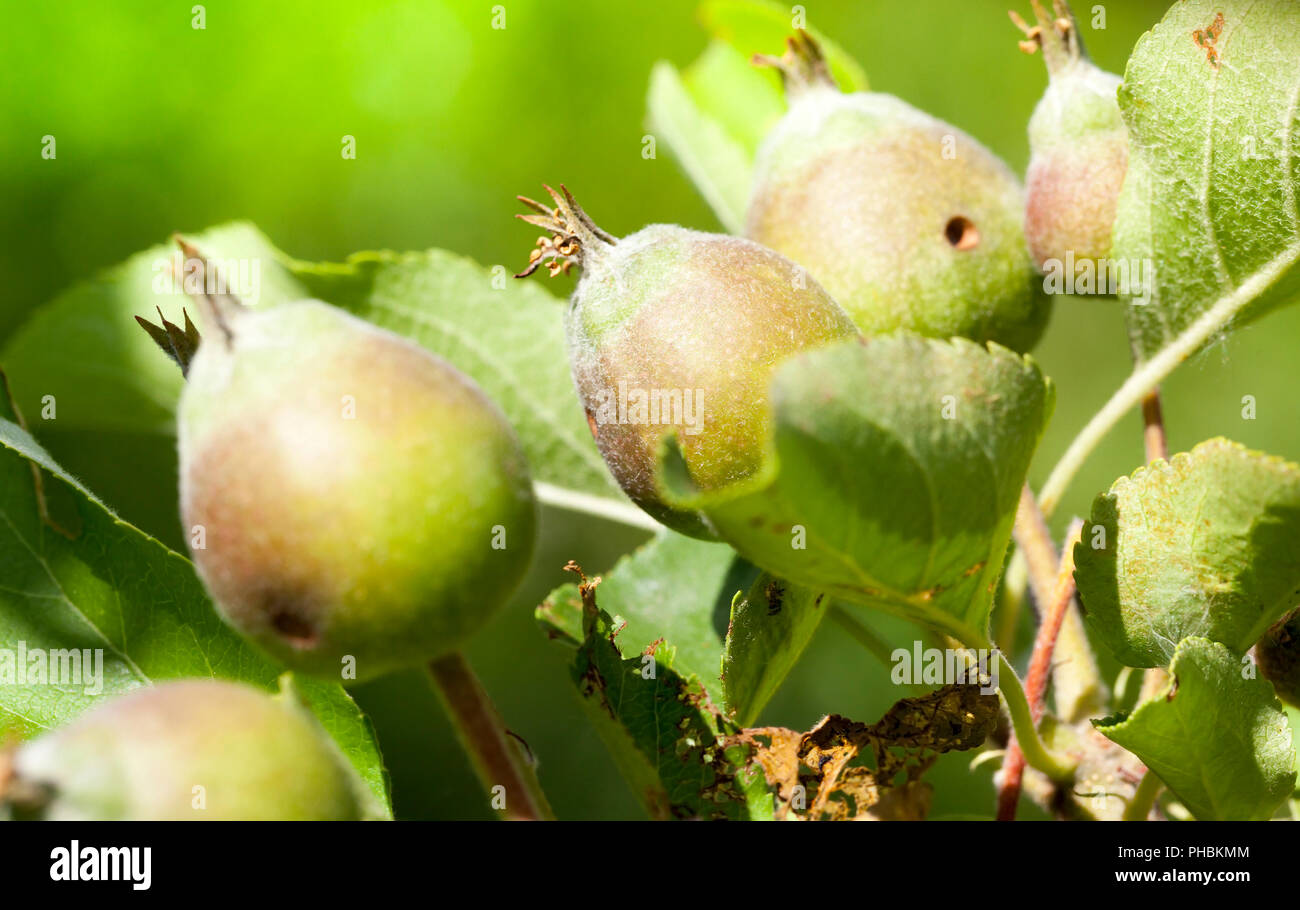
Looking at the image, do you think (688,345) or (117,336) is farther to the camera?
(117,336)

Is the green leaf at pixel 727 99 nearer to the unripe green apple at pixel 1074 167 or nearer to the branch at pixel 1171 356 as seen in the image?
the unripe green apple at pixel 1074 167

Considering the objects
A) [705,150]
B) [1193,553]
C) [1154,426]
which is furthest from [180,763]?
[705,150]

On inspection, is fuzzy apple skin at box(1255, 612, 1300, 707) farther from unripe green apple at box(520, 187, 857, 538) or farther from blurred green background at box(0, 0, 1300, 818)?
blurred green background at box(0, 0, 1300, 818)

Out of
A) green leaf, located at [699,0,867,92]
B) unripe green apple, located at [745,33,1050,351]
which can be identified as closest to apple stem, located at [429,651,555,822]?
unripe green apple, located at [745,33,1050,351]

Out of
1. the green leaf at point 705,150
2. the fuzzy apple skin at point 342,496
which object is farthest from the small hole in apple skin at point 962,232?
the fuzzy apple skin at point 342,496

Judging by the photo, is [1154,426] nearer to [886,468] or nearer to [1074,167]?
[1074,167]
